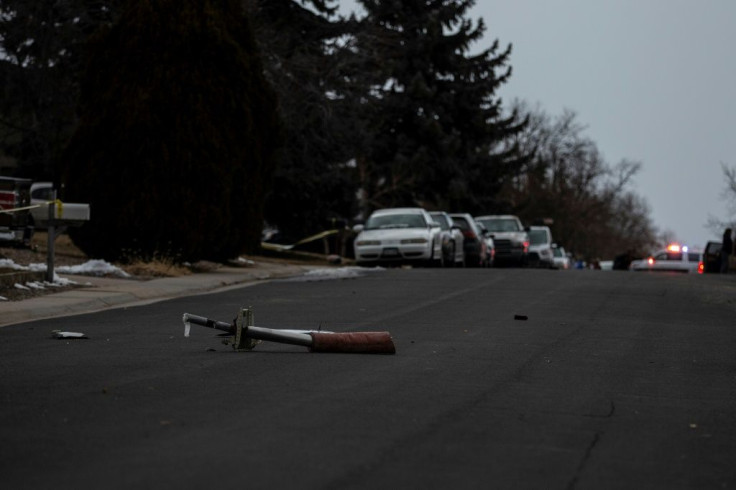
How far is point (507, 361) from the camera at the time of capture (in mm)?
11156

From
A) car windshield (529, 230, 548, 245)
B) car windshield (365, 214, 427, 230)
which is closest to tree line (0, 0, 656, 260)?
car windshield (365, 214, 427, 230)

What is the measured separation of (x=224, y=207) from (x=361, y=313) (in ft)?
33.4

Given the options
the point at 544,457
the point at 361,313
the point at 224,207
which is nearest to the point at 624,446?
the point at 544,457

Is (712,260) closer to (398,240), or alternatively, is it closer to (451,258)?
(451,258)

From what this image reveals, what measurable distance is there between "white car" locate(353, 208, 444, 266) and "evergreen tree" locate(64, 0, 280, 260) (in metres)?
6.49

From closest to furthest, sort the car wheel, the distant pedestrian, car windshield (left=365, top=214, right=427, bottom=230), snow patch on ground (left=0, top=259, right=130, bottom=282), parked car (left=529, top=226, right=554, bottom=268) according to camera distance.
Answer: snow patch on ground (left=0, top=259, right=130, bottom=282) → car windshield (left=365, top=214, right=427, bottom=230) → the car wheel → the distant pedestrian → parked car (left=529, top=226, right=554, bottom=268)

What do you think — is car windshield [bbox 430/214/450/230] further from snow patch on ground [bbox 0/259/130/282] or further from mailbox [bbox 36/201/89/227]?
mailbox [bbox 36/201/89/227]

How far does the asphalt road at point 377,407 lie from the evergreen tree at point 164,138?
32.2 ft

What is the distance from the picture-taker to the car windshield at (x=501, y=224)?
49969 mm

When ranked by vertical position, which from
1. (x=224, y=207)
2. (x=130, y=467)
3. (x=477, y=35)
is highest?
(x=477, y=35)

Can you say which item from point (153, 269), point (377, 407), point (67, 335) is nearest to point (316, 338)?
point (67, 335)

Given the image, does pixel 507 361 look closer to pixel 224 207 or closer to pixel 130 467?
pixel 130 467

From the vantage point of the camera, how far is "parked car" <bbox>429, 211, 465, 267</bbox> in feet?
120

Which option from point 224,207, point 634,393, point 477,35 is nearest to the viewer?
point 634,393
